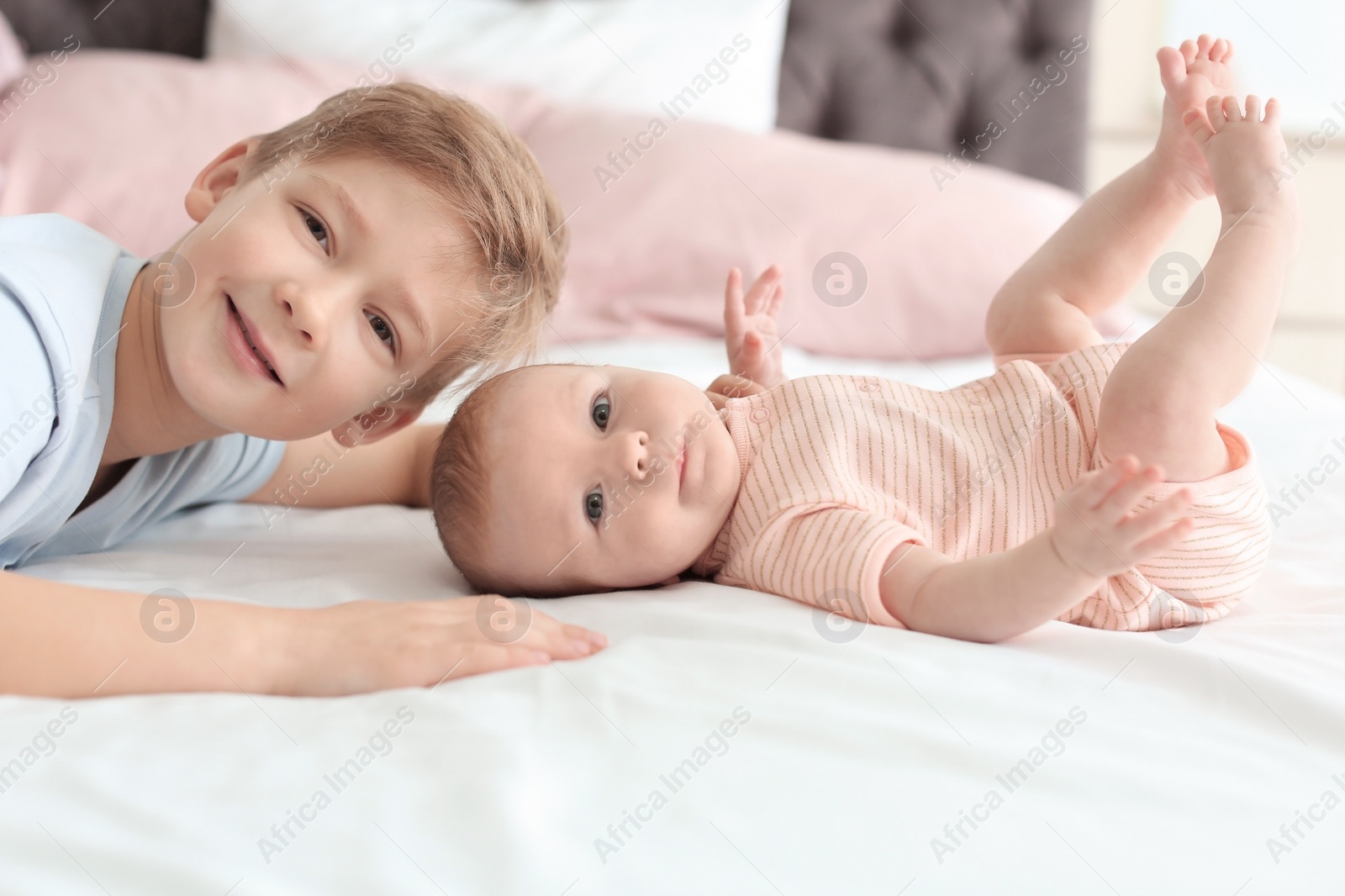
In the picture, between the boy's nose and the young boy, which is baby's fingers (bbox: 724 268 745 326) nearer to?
the young boy

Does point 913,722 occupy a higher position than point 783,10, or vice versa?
point 783,10

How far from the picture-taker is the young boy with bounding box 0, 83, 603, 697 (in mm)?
702

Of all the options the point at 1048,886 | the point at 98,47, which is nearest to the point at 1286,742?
the point at 1048,886

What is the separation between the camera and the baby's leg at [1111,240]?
1011mm

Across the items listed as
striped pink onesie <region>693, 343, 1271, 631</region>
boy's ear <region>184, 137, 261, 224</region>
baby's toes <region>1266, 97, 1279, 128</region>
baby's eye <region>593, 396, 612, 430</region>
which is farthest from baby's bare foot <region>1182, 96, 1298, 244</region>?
boy's ear <region>184, 137, 261, 224</region>

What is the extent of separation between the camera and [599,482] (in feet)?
3.02

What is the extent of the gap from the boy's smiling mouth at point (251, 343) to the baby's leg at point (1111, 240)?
75 centimetres

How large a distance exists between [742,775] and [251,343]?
617 millimetres

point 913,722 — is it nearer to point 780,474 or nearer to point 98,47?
point 780,474

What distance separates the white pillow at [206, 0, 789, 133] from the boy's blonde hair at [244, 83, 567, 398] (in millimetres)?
842

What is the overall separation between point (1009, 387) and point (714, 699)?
0.52 meters

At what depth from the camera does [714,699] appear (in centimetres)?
65

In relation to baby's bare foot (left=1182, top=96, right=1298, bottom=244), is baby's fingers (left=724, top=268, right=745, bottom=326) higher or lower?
lower

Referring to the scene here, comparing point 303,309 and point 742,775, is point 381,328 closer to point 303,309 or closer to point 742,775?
point 303,309
